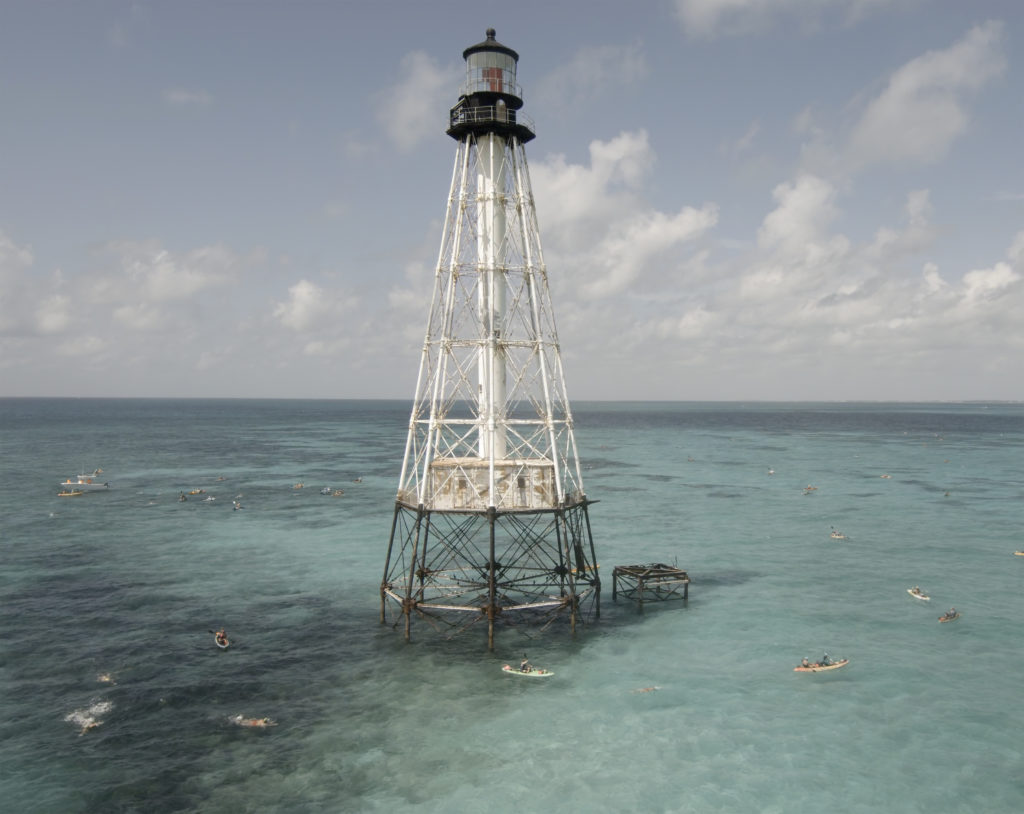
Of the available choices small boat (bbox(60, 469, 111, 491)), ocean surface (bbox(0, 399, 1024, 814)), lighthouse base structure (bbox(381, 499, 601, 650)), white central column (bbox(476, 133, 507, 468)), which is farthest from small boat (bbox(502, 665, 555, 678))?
small boat (bbox(60, 469, 111, 491))

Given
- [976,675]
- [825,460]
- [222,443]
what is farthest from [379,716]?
[222,443]

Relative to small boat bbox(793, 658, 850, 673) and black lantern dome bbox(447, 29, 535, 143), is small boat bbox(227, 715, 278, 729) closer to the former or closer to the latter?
small boat bbox(793, 658, 850, 673)

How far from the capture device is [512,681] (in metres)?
33.9

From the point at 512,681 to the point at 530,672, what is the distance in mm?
1055

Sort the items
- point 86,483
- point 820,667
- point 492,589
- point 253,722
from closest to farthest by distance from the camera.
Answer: point 253,722
point 820,667
point 492,589
point 86,483

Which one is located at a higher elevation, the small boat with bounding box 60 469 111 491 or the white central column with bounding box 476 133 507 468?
the white central column with bounding box 476 133 507 468

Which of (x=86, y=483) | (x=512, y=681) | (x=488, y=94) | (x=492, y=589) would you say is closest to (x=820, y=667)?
(x=512, y=681)

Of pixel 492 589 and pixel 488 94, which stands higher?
pixel 488 94

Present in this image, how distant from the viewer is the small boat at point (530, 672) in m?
34.4

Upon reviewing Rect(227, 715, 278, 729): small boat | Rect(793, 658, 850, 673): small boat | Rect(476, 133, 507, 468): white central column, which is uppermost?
Rect(476, 133, 507, 468): white central column

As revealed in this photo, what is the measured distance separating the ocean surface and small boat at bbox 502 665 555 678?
39.9 inches

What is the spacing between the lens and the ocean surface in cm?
2592

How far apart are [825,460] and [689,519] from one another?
2948 inches

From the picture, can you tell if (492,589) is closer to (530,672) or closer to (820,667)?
(530,672)
